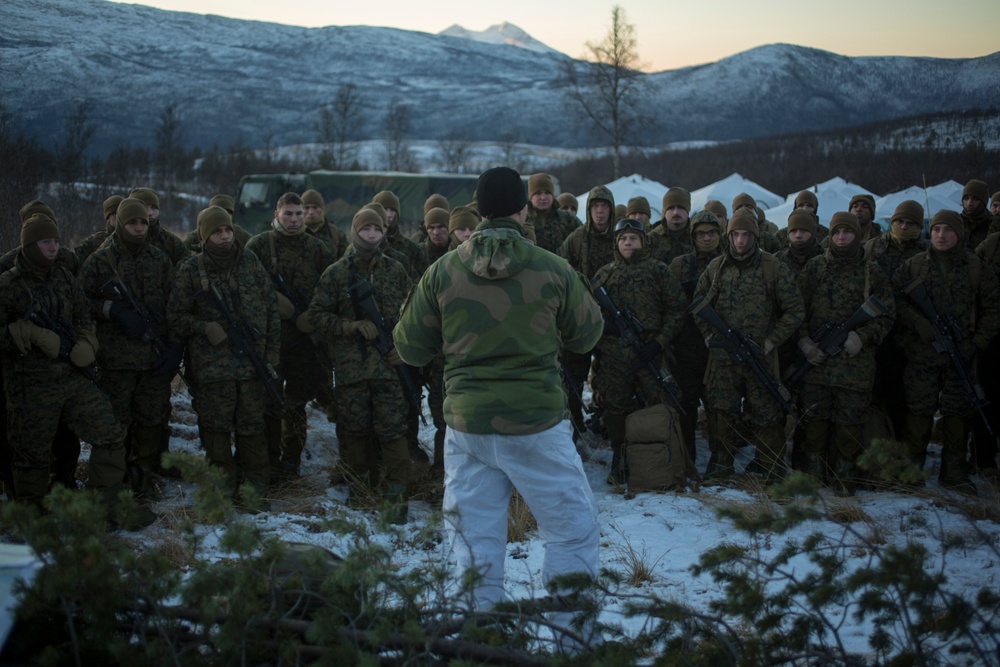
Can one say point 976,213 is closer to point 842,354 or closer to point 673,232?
point 842,354

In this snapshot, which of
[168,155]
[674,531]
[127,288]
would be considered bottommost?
[674,531]

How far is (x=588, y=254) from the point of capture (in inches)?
255

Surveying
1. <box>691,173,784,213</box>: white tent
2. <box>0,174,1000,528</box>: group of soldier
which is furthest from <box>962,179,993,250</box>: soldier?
<box>691,173,784,213</box>: white tent

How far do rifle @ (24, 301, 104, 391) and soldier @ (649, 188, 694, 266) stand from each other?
416 cm

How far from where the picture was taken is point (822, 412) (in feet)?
18.3

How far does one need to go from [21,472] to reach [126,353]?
928 millimetres

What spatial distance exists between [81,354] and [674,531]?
351 cm

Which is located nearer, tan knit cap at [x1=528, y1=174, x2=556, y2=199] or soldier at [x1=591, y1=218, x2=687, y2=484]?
soldier at [x1=591, y1=218, x2=687, y2=484]

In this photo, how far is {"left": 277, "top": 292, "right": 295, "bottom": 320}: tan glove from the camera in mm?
5664

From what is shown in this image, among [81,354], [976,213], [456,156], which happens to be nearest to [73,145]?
[81,354]

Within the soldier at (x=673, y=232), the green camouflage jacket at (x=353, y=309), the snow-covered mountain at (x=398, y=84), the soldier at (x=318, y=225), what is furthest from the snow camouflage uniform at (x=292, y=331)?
the snow-covered mountain at (x=398, y=84)

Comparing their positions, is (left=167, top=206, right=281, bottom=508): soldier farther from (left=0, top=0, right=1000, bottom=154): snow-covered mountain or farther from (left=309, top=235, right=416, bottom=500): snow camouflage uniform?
(left=0, top=0, right=1000, bottom=154): snow-covered mountain

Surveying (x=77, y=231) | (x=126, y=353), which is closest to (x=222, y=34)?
(x=77, y=231)

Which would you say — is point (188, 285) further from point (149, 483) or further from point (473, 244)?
point (473, 244)
